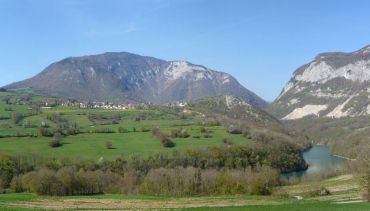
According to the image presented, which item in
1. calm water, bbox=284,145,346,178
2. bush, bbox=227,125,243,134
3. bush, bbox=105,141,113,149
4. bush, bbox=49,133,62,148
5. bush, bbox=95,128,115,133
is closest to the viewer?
bush, bbox=49,133,62,148

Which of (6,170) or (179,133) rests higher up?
(179,133)

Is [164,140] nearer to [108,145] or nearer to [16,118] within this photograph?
[108,145]

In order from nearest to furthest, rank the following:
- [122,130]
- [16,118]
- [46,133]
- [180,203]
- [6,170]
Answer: [180,203] < [6,170] < [46,133] < [122,130] < [16,118]

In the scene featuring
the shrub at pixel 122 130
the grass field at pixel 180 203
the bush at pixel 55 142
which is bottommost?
the grass field at pixel 180 203

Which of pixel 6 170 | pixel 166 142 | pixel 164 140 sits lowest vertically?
pixel 6 170

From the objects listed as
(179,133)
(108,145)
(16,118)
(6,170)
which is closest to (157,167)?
(108,145)

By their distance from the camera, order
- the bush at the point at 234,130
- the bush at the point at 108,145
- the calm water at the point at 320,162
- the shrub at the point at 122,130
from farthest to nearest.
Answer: the bush at the point at 234,130, the shrub at the point at 122,130, the calm water at the point at 320,162, the bush at the point at 108,145

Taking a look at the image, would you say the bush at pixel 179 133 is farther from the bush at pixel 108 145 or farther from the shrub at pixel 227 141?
the bush at pixel 108 145

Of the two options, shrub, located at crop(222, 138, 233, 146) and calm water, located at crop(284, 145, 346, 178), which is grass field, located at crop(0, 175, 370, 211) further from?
calm water, located at crop(284, 145, 346, 178)

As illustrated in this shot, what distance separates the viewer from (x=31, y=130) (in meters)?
129

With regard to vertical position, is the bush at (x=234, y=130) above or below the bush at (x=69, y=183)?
above

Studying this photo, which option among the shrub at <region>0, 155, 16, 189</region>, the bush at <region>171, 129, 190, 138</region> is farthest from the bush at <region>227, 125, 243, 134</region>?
the shrub at <region>0, 155, 16, 189</region>

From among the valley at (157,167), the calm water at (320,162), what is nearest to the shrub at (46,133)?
the valley at (157,167)

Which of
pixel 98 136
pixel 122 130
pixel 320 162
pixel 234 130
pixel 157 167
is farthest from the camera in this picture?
pixel 320 162
